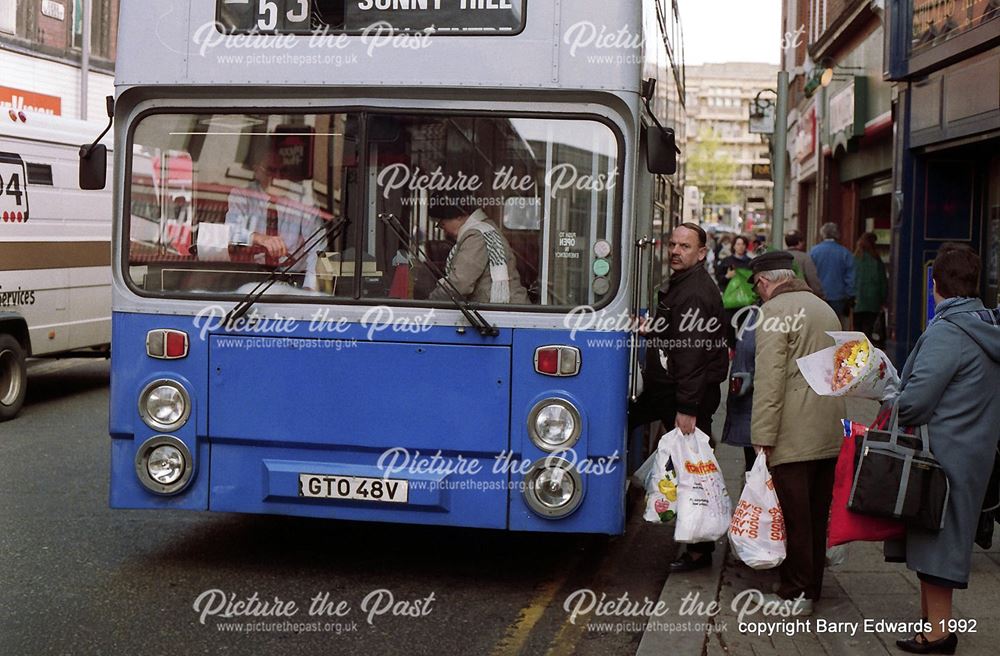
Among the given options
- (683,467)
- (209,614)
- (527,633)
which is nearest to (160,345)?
(209,614)

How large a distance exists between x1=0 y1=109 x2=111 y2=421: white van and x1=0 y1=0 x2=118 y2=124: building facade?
13.1 metres

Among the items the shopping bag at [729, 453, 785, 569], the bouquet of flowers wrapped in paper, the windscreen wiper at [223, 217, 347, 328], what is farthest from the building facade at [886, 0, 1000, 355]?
the windscreen wiper at [223, 217, 347, 328]

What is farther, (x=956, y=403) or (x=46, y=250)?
(x=46, y=250)

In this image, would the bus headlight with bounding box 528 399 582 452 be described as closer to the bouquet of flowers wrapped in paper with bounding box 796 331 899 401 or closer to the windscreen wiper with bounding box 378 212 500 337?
the windscreen wiper with bounding box 378 212 500 337

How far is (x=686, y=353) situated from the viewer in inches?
256

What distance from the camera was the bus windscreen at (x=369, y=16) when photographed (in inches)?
234

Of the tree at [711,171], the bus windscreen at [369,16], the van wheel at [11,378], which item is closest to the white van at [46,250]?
the van wheel at [11,378]

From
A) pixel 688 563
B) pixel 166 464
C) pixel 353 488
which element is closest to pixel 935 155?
pixel 688 563

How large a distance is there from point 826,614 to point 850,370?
4.25ft

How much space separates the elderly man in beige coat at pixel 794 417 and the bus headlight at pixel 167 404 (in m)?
2.67

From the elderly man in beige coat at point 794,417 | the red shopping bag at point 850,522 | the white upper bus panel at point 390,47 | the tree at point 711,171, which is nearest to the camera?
the red shopping bag at point 850,522

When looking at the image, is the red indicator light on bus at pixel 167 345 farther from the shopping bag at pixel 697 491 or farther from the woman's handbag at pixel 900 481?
the woman's handbag at pixel 900 481

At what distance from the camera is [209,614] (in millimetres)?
5852

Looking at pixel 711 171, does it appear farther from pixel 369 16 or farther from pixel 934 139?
pixel 369 16
